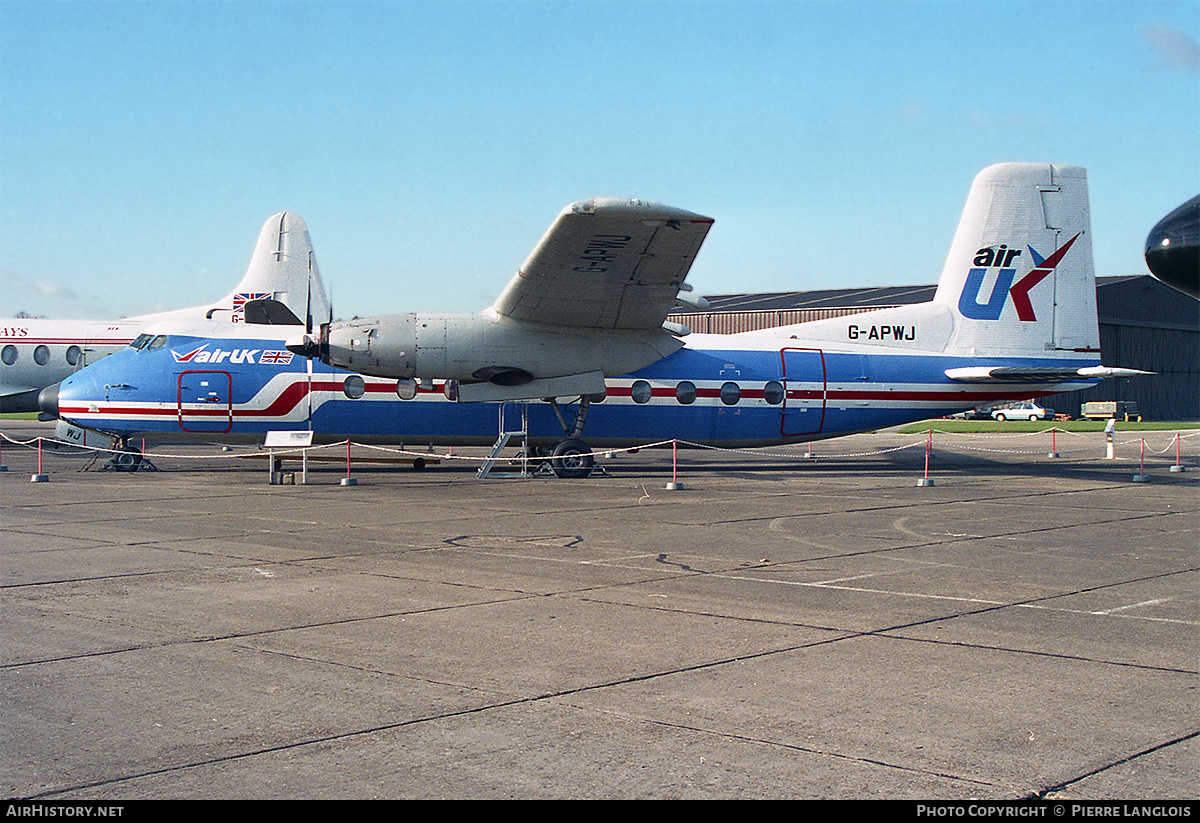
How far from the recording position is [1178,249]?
711 centimetres

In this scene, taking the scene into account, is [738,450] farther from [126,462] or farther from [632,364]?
[126,462]

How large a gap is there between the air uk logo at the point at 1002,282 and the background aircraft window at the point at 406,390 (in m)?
12.2

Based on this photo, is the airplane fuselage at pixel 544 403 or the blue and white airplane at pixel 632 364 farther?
the airplane fuselage at pixel 544 403

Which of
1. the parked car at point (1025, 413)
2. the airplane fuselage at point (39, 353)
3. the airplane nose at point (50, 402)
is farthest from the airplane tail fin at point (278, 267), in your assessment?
the parked car at point (1025, 413)

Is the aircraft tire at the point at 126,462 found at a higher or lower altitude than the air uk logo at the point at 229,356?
lower

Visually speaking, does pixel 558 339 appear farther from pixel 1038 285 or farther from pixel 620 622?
pixel 620 622

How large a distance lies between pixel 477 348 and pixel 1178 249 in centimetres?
1499

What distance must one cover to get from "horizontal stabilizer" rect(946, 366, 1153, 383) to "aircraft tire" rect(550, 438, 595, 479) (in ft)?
27.2

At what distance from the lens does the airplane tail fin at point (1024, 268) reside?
23250 mm

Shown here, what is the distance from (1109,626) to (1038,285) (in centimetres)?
1696

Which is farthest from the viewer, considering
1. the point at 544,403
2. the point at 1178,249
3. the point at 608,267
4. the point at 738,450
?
the point at 738,450

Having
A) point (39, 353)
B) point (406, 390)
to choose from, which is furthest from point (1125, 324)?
point (39, 353)

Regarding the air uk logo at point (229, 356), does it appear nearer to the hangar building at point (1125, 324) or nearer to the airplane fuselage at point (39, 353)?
the airplane fuselage at point (39, 353)

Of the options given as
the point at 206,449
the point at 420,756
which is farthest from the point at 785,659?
the point at 206,449
